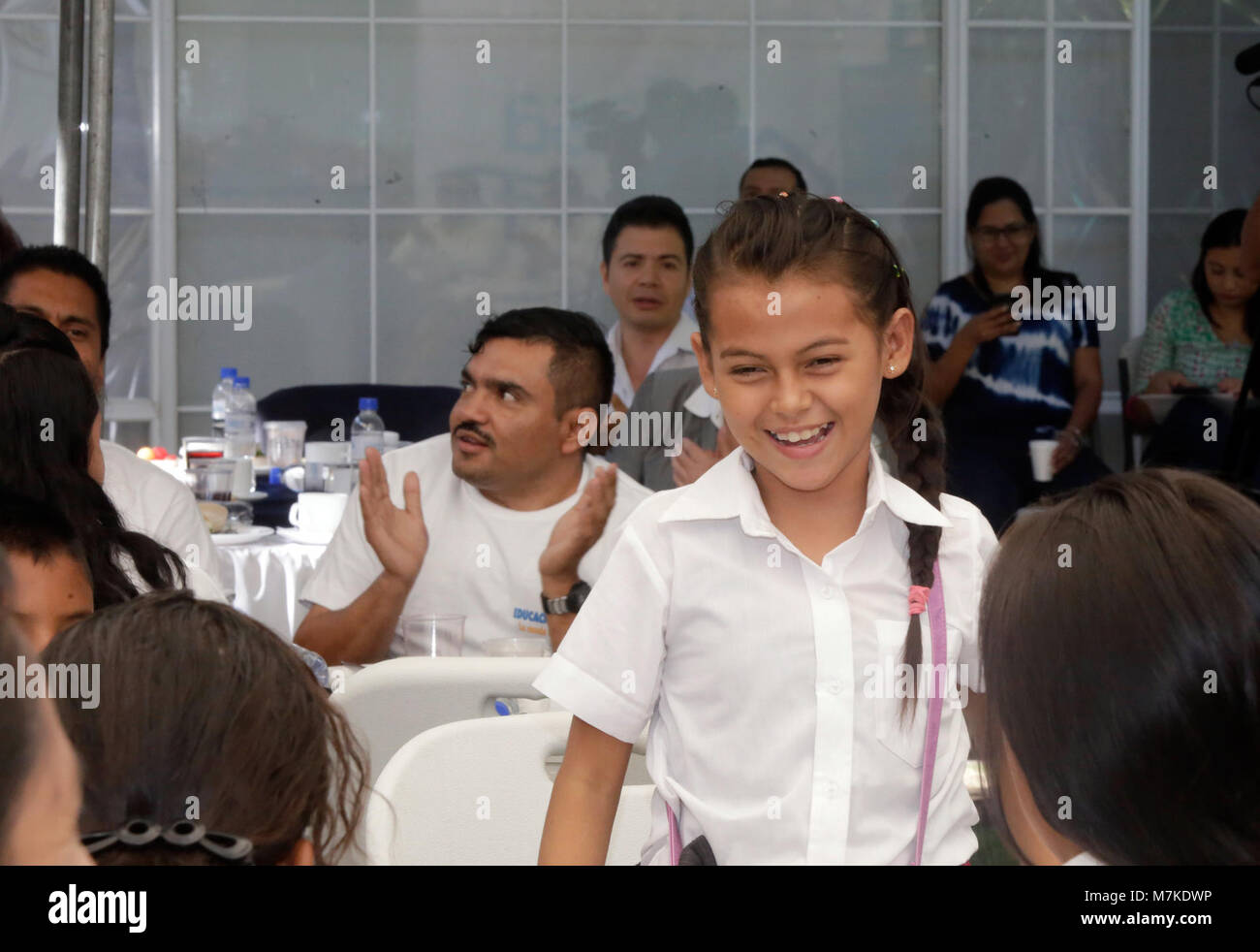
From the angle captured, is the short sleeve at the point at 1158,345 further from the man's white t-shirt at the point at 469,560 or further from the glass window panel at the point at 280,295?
the glass window panel at the point at 280,295

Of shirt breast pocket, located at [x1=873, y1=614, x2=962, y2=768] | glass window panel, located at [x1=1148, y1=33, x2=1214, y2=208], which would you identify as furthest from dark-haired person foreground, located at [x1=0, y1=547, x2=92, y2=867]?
glass window panel, located at [x1=1148, y1=33, x2=1214, y2=208]

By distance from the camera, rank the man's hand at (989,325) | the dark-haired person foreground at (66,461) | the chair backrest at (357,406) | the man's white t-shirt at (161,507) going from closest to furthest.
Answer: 1. the dark-haired person foreground at (66,461)
2. the man's white t-shirt at (161,507)
3. the man's hand at (989,325)
4. the chair backrest at (357,406)

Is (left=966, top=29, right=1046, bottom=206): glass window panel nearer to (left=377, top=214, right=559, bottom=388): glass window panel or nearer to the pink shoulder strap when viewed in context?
(left=377, top=214, right=559, bottom=388): glass window panel

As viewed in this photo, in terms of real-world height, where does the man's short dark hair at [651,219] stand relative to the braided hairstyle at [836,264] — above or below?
above

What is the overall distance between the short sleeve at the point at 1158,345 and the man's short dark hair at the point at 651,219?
5.04ft

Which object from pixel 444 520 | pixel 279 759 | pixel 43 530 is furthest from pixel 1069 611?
pixel 444 520

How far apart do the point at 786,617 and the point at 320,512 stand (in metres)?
1.74

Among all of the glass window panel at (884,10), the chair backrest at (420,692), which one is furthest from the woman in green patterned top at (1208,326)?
the chair backrest at (420,692)

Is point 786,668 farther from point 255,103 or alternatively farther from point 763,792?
point 255,103

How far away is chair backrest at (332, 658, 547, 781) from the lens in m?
1.41

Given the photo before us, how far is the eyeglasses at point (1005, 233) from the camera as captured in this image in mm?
3904

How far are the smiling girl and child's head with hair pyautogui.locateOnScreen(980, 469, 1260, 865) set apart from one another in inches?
15.5

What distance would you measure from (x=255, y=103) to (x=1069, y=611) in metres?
Answer: 4.79

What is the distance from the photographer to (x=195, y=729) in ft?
2.36
